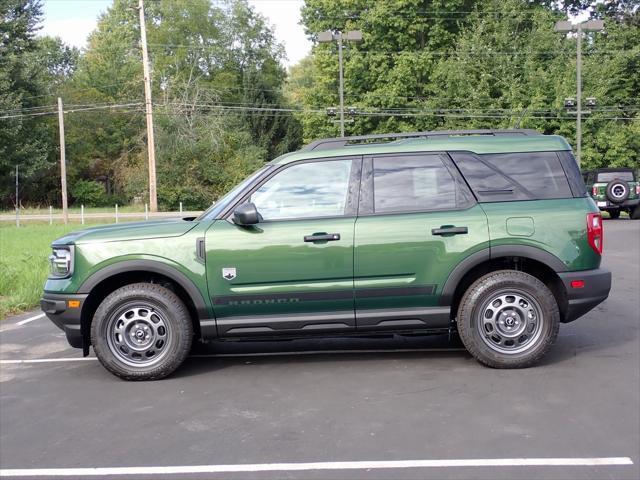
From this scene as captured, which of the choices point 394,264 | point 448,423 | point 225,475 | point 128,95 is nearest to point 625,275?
point 394,264

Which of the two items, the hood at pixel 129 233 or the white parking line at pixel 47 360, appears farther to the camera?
the white parking line at pixel 47 360

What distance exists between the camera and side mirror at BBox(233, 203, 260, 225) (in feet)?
18.2

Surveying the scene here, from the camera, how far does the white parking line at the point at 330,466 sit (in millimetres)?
3859

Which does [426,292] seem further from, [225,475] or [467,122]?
[467,122]

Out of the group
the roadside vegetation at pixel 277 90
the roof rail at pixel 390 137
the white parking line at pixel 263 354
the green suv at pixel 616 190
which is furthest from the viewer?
the roadside vegetation at pixel 277 90

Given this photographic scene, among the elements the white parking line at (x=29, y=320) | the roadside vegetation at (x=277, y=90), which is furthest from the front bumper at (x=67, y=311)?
the roadside vegetation at (x=277, y=90)

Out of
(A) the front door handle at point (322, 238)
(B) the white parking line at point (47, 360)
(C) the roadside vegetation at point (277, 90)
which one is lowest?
(B) the white parking line at point (47, 360)

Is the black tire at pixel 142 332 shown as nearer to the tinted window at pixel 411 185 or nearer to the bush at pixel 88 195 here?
the tinted window at pixel 411 185

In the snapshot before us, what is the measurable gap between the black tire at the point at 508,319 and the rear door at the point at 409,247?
0.25 meters

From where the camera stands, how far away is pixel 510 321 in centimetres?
574

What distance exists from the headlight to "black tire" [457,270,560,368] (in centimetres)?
332

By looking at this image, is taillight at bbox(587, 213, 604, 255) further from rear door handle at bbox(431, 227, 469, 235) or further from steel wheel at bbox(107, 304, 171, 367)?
steel wheel at bbox(107, 304, 171, 367)

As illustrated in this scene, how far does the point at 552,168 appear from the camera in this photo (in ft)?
19.3

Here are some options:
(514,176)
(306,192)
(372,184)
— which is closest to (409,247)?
(372,184)
